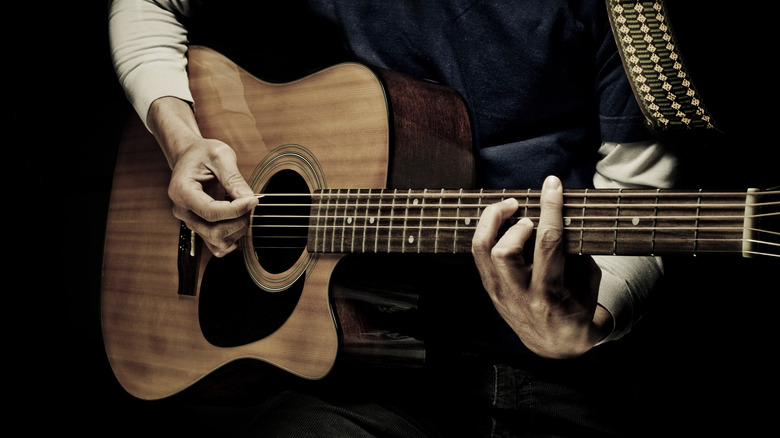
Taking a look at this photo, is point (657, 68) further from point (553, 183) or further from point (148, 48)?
point (148, 48)

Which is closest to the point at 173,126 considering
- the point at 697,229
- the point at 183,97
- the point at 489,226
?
the point at 183,97

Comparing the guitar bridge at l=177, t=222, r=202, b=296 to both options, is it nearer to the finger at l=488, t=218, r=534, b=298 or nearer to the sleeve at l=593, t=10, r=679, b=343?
the finger at l=488, t=218, r=534, b=298

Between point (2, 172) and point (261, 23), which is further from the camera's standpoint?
point (2, 172)

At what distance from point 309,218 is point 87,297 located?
5.33 feet

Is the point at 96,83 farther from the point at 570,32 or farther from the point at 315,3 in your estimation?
the point at 570,32

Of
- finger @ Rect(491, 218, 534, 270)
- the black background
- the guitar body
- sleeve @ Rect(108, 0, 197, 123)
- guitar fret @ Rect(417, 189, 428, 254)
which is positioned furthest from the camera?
sleeve @ Rect(108, 0, 197, 123)

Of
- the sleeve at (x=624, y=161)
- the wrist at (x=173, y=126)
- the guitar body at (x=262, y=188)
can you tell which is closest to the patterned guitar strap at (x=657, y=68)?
the sleeve at (x=624, y=161)

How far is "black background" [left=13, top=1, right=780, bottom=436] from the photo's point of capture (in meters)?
1.07

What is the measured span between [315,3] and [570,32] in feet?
1.98

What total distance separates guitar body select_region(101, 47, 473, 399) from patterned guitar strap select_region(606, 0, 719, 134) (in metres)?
0.34

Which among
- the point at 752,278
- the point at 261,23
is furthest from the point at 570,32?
the point at 261,23

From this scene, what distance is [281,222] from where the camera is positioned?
1016 mm

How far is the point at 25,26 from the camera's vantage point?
188cm

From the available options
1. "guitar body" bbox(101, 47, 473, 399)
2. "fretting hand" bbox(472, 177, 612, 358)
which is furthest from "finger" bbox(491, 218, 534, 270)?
"guitar body" bbox(101, 47, 473, 399)
